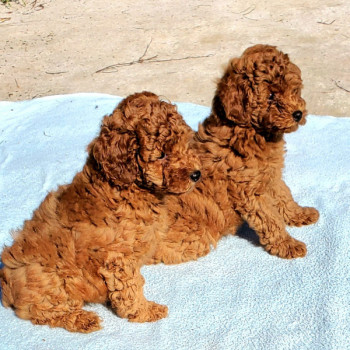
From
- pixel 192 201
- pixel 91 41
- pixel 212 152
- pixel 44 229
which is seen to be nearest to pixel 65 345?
pixel 44 229

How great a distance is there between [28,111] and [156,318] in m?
4.54

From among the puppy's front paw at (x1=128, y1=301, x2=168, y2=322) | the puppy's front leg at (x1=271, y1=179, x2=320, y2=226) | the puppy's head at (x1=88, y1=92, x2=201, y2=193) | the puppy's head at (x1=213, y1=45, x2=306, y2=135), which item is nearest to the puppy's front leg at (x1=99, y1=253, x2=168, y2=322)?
the puppy's front paw at (x1=128, y1=301, x2=168, y2=322)

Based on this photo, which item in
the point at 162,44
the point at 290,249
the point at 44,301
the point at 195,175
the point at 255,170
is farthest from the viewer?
the point at 162,44

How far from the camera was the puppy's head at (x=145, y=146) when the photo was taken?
382 cm

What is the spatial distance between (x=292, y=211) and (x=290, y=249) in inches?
19.7

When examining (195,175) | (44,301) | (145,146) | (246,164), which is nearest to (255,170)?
(246,164)

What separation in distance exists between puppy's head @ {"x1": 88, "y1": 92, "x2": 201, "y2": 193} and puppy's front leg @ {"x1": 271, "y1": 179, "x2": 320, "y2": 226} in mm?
1619

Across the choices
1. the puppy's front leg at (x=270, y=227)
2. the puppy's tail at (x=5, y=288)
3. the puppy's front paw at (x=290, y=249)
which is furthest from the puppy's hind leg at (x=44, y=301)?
the puppy's front paw at (x=290, y=249)

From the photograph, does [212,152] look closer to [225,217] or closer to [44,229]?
[225,217]

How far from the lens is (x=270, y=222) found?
4922mm

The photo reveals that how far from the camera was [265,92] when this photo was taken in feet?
14.3

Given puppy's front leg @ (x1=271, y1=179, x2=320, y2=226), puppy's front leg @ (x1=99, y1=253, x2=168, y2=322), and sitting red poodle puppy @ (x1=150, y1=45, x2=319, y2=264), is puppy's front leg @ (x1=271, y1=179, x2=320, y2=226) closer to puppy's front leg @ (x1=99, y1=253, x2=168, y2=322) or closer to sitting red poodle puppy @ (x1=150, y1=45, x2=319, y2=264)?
sitting red poodle puppy @ (x1=150, y1=45, x2=319, y2=264)

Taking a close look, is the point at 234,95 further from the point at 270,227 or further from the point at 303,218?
the point at 303,218

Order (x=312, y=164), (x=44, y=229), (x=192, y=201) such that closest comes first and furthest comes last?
(x=44, y=229) → (x=192, y=201) → (x=312, y=164)
